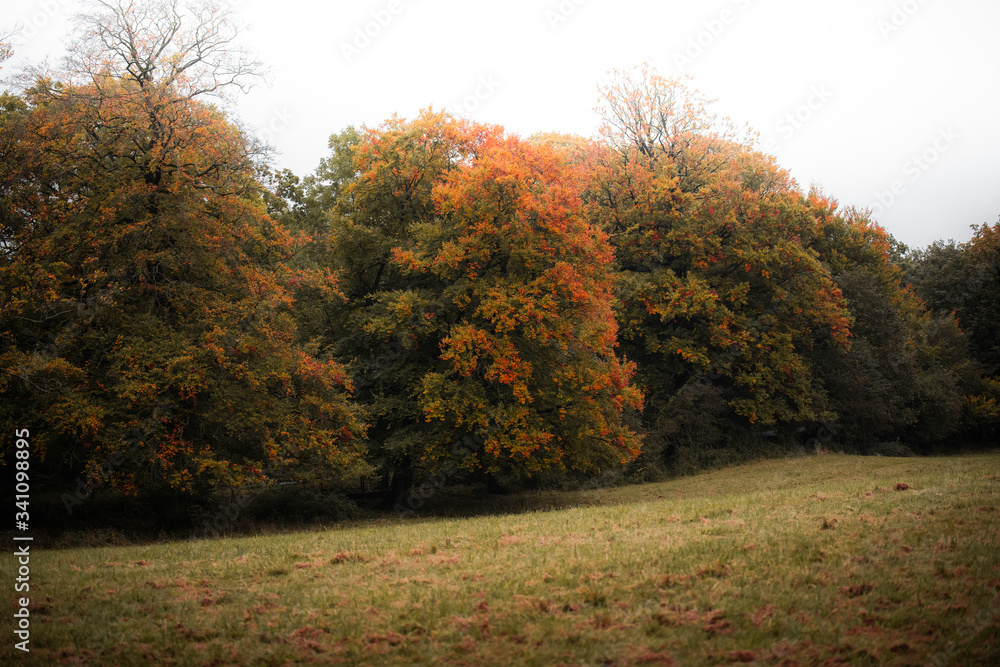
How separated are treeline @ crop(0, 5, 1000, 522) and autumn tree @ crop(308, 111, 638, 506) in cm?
10

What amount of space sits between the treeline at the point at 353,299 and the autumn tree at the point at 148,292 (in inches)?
2.9

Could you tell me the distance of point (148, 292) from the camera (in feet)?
59.9

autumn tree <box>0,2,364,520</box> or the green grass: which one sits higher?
autumn tree <box>0,2,364,520</box>

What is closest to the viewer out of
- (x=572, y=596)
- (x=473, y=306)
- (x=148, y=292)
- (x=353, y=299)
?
(x=572, y=596)

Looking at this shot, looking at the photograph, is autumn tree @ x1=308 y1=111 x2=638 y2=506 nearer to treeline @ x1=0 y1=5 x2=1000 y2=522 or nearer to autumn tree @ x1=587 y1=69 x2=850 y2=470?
treeline @ x1=0 y1=5 x2=1000 y2=522

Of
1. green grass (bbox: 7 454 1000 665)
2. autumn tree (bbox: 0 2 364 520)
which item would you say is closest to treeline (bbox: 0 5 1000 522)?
autumn tree (bbox: 0 2 364 520)

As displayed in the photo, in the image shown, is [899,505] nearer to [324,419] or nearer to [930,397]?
[324,419]

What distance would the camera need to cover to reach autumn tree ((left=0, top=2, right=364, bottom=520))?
16281 millimetres

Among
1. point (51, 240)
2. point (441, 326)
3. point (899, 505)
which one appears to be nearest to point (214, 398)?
point (51, 240)

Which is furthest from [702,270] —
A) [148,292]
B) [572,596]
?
[572,596]

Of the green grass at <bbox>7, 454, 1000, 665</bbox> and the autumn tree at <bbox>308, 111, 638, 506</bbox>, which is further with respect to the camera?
the autumn tree at <bbox>308, 111, 638, 506</bbox>

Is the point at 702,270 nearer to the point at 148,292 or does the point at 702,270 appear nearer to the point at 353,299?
the point at 353,299

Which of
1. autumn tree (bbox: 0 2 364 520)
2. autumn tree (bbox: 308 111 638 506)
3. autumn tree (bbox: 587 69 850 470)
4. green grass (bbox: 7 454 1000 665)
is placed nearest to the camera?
green grass (bbox: 7 454 1000 665)

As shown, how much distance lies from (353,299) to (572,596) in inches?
716
